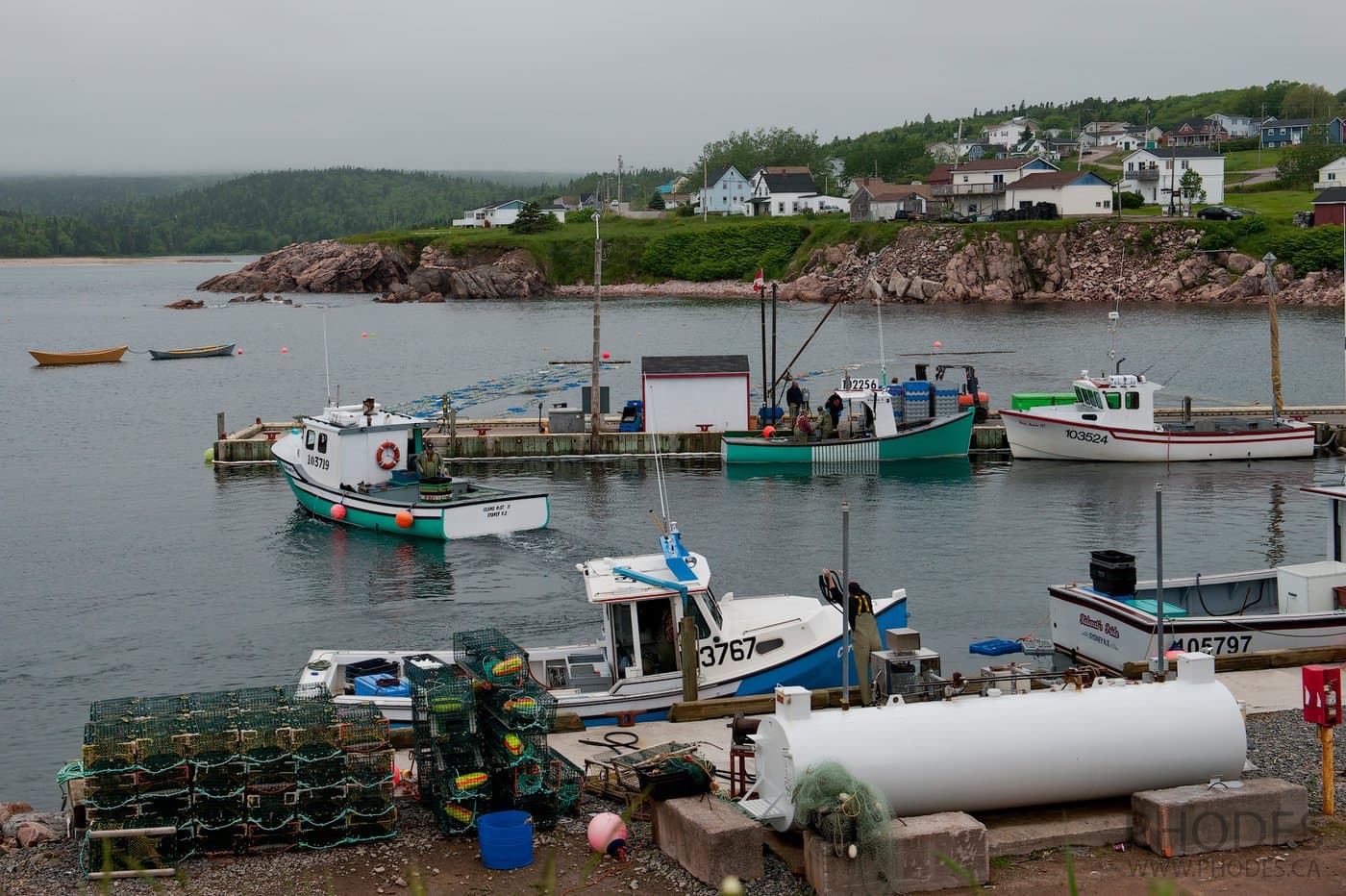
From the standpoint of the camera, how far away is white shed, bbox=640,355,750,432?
44.7m

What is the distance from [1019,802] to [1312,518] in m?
25.9

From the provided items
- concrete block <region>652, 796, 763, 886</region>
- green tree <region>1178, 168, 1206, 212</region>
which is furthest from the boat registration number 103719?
green tree <region>1178, 168, 1206, 212</region>

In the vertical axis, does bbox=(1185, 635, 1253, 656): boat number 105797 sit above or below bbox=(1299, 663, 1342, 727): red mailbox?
below

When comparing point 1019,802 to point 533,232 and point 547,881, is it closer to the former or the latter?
point 547,881

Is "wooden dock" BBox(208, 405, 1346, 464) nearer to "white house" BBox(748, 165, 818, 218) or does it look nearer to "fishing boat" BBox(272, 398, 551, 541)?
"fishing boat" BBox(272, 398, 551, 541)

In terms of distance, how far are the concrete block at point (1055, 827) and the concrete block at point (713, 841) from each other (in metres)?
2.05

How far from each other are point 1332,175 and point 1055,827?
141m

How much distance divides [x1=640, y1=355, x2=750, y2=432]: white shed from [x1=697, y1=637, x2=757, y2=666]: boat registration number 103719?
2687 cm

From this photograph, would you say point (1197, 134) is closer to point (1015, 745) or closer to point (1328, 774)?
point (1328, 774)

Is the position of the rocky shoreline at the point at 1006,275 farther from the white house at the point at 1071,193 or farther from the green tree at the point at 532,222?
the green tree at the point at 532,222

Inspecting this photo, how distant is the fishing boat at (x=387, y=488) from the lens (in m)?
32.7

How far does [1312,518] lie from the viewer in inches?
1379

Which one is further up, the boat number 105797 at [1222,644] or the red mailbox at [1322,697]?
the red mailbox at [1322,697]

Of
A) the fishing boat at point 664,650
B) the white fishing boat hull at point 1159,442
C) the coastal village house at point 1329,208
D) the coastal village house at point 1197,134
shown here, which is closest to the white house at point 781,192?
the coastal village house at point 1197,134
